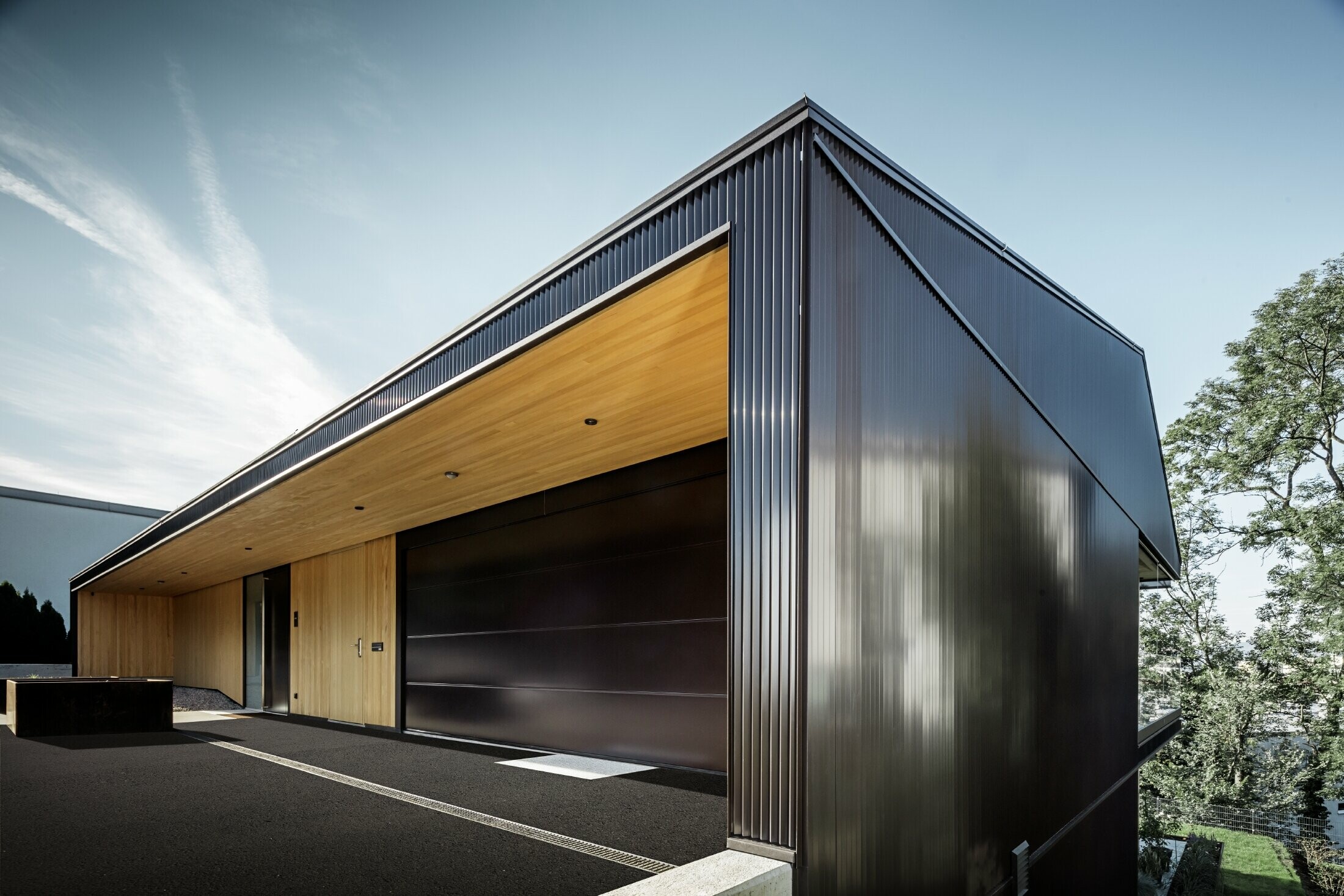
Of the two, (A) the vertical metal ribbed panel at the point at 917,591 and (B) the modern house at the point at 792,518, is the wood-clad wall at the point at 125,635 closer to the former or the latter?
(B) the modern house at the point at 792,518

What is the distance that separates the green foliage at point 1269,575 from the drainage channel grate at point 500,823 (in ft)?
71.7

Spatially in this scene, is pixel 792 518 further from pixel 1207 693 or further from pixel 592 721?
pixel 1207 693

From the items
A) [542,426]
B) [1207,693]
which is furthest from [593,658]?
[1207,693]

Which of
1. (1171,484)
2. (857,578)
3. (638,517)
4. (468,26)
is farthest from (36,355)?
(1171,484)

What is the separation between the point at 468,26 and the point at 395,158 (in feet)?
7.78

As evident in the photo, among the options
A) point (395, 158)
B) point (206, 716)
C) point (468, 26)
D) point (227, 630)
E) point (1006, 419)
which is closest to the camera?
point (1006, 419)

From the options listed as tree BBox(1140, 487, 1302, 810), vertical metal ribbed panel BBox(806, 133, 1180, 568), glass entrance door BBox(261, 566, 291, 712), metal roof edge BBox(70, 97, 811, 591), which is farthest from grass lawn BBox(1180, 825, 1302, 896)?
metal roof edge BBox(70, 97, 811, 591)

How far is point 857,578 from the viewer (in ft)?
12.2

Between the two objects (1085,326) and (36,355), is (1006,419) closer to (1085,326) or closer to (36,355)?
(1085,326)

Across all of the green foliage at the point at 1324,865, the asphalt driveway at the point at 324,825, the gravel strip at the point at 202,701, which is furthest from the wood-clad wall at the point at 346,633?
the green foliage at the point at 1324,865

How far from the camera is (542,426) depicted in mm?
6777

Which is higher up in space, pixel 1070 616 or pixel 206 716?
pixel 1070 616

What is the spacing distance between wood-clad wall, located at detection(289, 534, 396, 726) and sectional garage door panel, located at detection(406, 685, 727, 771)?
1667 millimetres

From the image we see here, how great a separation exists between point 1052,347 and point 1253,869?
19.8 meters
